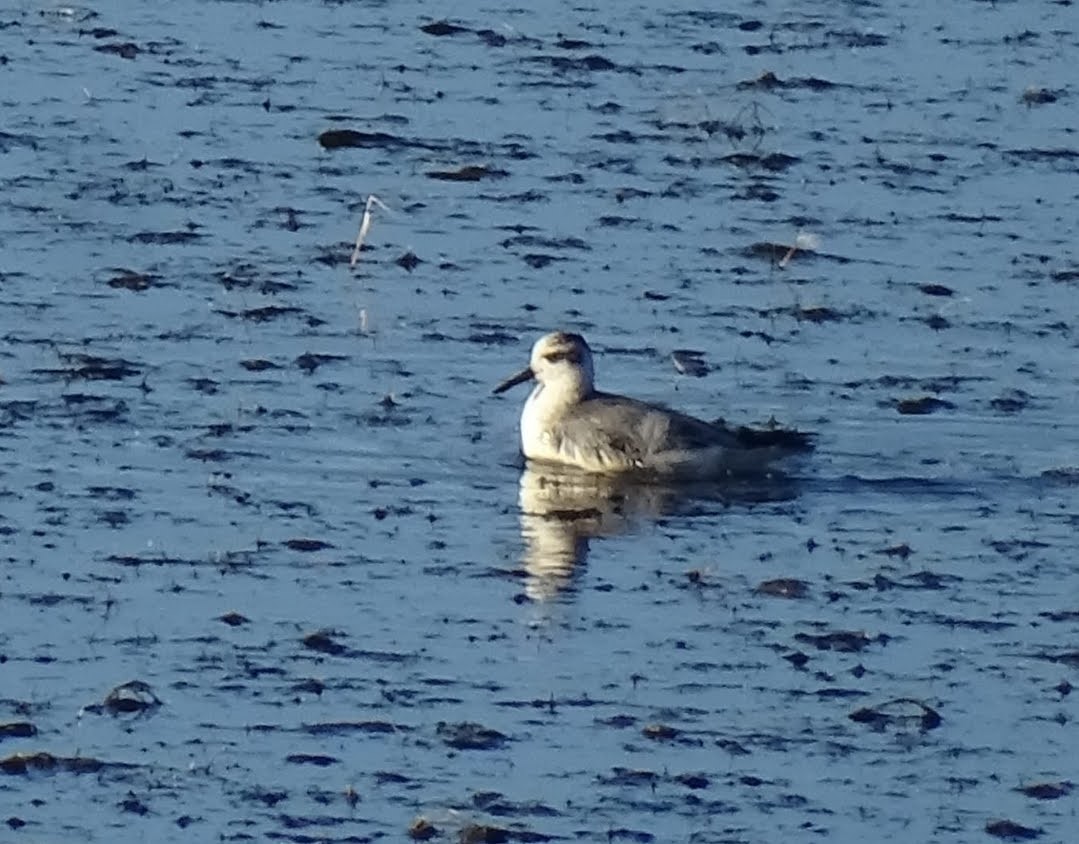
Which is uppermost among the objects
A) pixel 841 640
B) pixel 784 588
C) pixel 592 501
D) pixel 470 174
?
pixel 470 174

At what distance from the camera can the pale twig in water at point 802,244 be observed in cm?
1705

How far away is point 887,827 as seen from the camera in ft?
32.9

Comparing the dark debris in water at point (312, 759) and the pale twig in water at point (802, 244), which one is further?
the pale twig in water at point (802, 244)

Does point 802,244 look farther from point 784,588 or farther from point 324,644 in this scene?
point 324,644

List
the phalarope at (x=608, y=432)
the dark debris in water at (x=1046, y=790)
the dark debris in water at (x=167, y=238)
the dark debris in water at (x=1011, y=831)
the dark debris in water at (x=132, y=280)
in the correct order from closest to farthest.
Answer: the dark debris in water at (x=1011, y=831) → the dark debris in water at (x=1046, y=790) → the phalarope at (x=608, y=432) → the dark debris in water at (x=132, y=280) → the dark debris in water at (x=167, y=238)

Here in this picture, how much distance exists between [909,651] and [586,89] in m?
9.30

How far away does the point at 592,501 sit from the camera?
46.9ft

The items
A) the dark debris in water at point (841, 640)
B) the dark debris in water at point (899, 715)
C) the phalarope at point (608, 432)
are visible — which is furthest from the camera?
the phalarope at point (608, 432)

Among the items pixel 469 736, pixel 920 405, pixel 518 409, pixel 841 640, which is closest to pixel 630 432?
pixel 518 409

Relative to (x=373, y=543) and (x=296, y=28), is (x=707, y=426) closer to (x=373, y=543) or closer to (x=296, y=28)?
(x=373, y=543)

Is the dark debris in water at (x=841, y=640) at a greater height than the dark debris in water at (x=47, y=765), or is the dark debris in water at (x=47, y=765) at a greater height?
the dark debris in water at (x=841, y=640)

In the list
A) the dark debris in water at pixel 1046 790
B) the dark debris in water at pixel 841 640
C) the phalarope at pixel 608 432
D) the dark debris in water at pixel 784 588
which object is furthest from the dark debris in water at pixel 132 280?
the dark debris in water at pixel 1046 790

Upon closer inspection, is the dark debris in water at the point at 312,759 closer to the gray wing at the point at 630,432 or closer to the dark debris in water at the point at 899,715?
the dark debris in water at the point at 899,715

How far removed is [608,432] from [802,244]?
296 centimetres
